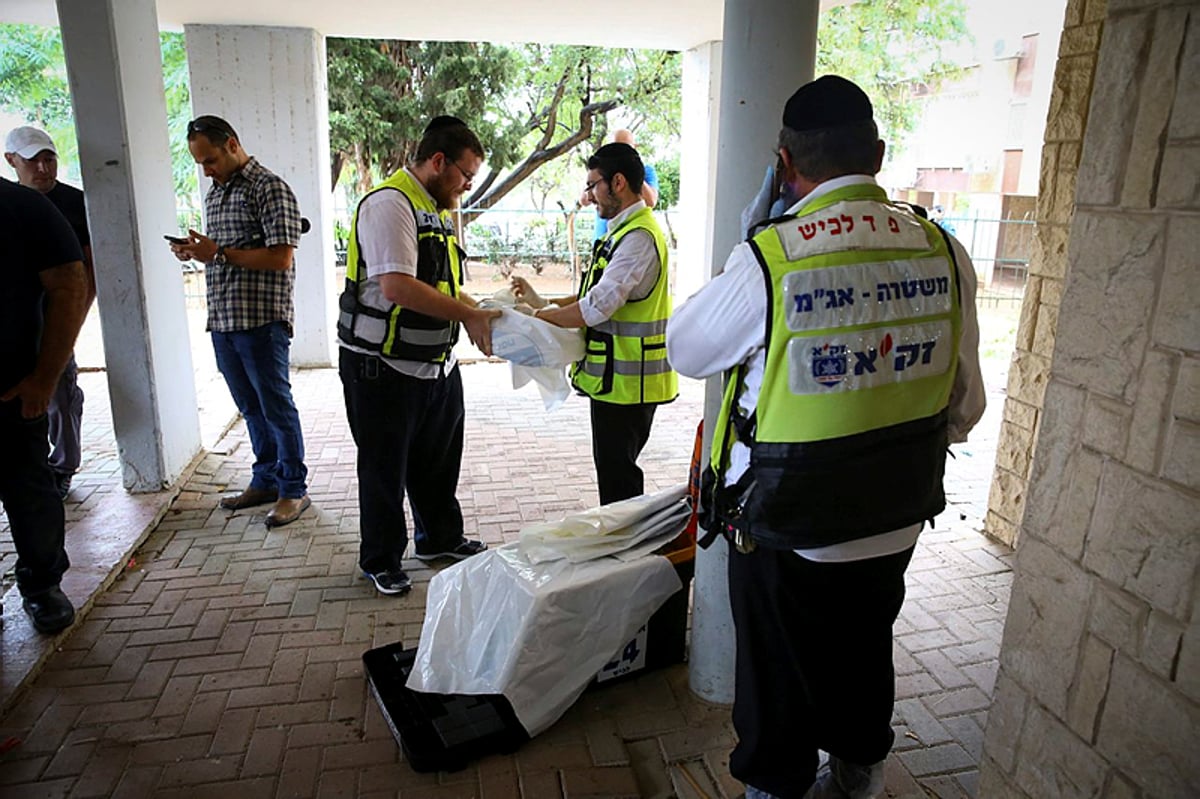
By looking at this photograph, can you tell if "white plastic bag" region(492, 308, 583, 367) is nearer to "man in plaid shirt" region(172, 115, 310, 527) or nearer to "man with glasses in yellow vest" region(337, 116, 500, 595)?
"man with glasses in yellow vest" region(337, 116, 500, 595)

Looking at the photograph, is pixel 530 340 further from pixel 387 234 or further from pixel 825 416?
pixel 825 416

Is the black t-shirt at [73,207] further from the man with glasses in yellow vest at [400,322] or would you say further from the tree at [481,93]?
the tree at [481,93]

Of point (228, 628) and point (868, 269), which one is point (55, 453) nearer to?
point (228, 628)

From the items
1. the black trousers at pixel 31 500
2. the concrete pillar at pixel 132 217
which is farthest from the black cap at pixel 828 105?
the concrete pillar at pixel 132 217

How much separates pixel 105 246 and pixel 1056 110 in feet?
15.8

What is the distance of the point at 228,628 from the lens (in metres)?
3.31

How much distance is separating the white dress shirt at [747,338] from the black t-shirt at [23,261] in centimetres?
248

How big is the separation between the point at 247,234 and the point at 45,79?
580 inches

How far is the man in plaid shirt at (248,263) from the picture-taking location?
156 inches

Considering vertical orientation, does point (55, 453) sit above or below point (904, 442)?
below

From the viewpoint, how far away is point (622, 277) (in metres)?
3.26

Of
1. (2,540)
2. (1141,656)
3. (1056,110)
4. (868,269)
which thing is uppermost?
(1056,110)

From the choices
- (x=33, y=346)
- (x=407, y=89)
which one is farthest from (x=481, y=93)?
(x=33, y=346)

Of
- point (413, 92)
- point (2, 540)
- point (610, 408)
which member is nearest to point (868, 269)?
point (610, 408)
